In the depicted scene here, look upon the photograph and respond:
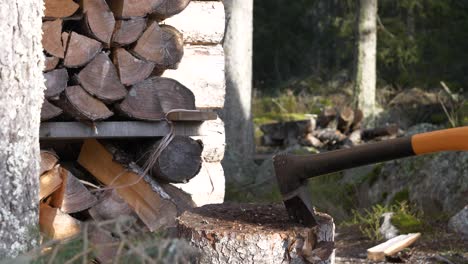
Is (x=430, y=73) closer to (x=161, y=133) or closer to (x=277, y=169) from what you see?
(x=161, y=133)

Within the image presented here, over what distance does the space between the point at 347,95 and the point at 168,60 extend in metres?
12.9

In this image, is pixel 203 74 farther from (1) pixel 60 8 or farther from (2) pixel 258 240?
(2) pixel 258 240

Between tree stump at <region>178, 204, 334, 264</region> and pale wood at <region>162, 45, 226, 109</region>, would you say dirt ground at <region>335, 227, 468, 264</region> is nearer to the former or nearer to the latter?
pale wood at <region>162, 45, 226, 109</region>

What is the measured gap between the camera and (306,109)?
50.8ft

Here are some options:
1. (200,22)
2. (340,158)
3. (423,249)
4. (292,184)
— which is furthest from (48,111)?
(423,249)

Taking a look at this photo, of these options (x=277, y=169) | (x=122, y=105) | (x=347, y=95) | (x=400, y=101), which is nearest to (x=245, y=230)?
(x=277, y=169)

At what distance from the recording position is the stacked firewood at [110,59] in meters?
4.54

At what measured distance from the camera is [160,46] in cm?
483

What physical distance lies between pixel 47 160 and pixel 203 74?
43.8 inches

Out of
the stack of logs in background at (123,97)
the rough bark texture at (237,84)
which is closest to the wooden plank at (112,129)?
the stack of logs in background at (123,97)

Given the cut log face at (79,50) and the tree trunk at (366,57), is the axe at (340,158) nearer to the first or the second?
the cut log face at (79,50)

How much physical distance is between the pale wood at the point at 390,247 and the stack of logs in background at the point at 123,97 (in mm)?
1083

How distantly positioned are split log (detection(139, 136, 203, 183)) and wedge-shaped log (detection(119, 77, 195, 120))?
0.18m

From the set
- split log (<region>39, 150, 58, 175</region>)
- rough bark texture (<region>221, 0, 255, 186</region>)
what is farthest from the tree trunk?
split log (<region>39, 150, 58, 175</region>)
